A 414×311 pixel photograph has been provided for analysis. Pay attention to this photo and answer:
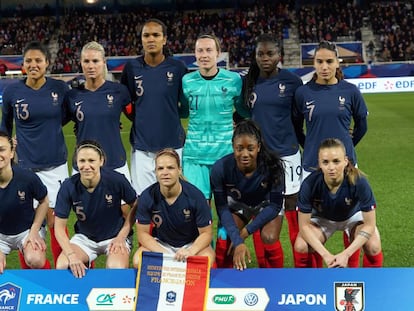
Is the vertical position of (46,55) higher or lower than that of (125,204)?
higher

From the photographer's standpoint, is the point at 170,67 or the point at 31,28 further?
the point at 31,28

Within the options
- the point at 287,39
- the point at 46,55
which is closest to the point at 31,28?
the point at 287,39

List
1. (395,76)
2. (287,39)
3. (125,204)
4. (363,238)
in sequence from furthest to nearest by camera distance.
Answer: (287,39) → (395,76) → (125,204) → (363,238)

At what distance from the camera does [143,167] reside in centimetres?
444

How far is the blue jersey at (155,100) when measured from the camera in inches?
170

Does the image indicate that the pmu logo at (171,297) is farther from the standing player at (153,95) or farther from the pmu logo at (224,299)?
the standing player at (153,95)

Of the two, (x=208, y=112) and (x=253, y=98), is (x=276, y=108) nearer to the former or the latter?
(x=253, y=98)

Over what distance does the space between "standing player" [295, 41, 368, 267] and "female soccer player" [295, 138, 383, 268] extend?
0.99ft

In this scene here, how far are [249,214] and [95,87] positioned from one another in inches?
56.8

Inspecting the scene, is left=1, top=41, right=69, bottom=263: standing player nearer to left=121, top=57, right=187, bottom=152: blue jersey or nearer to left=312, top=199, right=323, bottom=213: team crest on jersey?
left=121, top=57, right=187, bottom=152: blue jersey

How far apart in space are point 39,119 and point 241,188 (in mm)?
1574

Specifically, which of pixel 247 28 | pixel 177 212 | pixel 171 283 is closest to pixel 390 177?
pixel 177 212

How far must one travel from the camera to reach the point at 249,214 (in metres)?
4.05

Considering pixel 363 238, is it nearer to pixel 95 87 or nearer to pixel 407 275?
pixel 407 275
